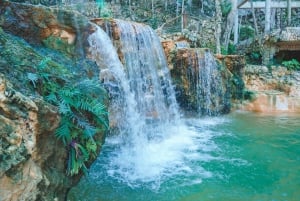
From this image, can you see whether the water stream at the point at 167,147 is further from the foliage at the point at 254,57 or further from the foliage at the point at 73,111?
the foliage at the point at 254,57

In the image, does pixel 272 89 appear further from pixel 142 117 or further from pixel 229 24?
pixel 142 117

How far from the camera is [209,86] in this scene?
9.97 m

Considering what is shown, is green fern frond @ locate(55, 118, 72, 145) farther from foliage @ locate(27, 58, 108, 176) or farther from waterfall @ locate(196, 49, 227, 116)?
waterfall @ locate(196, 49, 227, 116)

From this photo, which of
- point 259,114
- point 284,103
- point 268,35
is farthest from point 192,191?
point 268,35

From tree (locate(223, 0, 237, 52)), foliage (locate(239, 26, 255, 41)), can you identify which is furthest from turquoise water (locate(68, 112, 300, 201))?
foliage (locate(239, 26, 255, 41))

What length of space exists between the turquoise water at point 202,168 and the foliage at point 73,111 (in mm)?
1367

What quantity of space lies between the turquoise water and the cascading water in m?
0.02

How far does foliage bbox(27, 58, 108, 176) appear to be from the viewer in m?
3.03

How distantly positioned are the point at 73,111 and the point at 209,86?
7.31 meters

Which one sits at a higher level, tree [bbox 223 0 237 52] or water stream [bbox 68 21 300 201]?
tree [bbox 223 0 237 52]

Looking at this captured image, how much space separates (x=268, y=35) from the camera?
496 inches

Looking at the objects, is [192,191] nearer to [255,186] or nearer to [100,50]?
[255,186]

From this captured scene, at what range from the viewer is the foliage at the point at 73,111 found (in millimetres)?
3029

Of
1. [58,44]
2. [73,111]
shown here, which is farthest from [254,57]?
[73,111]
